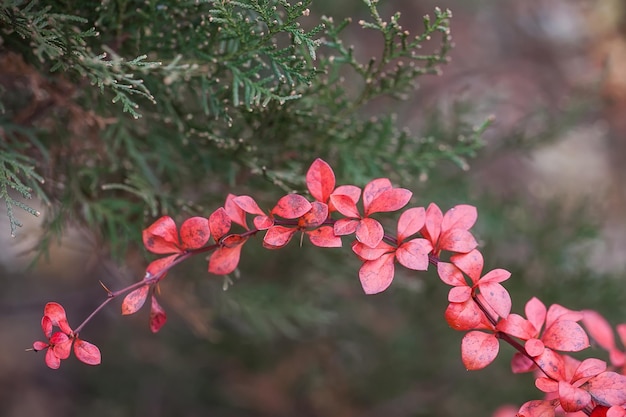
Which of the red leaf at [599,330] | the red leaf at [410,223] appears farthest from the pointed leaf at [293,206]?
the red leaf at [599,330]

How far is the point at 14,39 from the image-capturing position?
864 millimetres

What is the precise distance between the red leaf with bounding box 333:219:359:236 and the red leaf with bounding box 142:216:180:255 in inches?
7.7

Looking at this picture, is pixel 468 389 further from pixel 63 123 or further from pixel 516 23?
pixel 516 23

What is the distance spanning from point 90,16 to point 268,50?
0.30m

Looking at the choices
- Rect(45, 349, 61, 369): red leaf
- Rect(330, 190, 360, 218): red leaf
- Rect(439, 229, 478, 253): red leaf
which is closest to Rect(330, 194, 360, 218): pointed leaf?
Rect(330, 190, 360, 218): red leaf

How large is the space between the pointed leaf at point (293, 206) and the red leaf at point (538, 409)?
336mm

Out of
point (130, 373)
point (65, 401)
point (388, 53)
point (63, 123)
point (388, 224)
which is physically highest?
point (388, 53)

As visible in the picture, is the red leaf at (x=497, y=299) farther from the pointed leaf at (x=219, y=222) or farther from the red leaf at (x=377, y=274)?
the pointed leaf at (x=219, y=222)

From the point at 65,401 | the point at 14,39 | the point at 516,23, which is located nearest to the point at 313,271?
the point at 14,39

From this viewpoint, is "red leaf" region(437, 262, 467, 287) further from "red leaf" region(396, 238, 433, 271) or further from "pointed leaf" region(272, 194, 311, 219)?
"pointed leaf" region(272, 194, 311, 219)

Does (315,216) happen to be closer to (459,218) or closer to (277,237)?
(277,237)

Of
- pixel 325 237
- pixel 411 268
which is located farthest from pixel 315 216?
pixel 411 268

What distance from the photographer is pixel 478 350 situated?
0.66 m

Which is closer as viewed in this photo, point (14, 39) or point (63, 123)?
point (14, 39)
